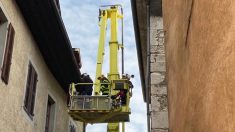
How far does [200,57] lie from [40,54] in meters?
9.24

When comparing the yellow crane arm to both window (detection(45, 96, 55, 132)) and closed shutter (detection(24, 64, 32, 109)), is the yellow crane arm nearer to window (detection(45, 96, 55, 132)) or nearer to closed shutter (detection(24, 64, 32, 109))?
window (detection(45, 96, 55, 132))

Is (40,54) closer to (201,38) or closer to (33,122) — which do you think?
(33,122)

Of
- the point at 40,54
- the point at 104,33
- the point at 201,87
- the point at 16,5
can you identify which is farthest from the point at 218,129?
the point at 104,33

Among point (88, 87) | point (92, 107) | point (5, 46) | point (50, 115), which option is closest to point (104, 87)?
point (88, 87)

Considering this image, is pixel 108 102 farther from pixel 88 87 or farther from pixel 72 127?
pixel 72 127

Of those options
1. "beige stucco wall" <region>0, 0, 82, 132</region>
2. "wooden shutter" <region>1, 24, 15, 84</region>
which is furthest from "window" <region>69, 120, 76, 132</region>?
"wooden shutter" <region>1, 24, 15, 84</region>

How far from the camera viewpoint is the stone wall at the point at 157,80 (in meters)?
9.09

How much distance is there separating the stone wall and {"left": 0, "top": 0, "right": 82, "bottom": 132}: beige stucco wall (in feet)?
10.2

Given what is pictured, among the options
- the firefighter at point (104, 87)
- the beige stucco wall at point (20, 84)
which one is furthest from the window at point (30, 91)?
the firefighter at point (104, 87)

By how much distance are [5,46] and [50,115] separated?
508 cm

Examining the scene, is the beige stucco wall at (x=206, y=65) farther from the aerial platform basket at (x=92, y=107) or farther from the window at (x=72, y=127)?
the window at (x=72, y=127)

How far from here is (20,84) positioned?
32.3ft

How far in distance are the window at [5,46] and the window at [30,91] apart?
1.64 meters

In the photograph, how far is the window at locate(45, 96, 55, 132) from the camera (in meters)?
13.2
